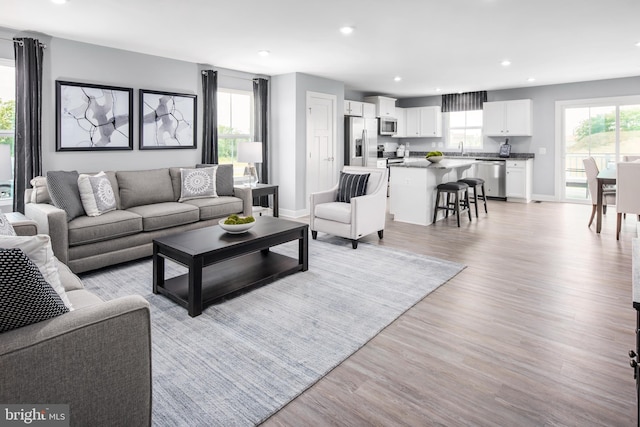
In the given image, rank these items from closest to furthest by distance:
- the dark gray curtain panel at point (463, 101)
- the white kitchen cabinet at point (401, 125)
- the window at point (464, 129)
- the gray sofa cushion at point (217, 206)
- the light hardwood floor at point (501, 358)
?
the light hardwood floor at point (501, 358), the gray sofa cushion at point (217, 206), the dark gray curtain panel at point (463, 101), the window at point (464, 129), the white kitchen cabinet at point (401, 125)

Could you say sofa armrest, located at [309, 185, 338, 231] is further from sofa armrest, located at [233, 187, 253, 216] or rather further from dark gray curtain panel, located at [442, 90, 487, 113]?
dark gray curtain panel, located at [442, 90, 487, 113]

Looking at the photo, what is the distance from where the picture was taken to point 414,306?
10.1 ft

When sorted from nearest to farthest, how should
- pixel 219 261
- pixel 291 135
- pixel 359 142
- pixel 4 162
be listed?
pixel 4 162, pixel 219 261, pixel 291 135, pixel 359 142

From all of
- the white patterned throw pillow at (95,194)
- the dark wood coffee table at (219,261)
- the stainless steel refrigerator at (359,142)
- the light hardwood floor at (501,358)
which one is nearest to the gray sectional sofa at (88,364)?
the light hardwood floor at (501,358)

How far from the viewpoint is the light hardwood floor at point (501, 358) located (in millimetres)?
1828

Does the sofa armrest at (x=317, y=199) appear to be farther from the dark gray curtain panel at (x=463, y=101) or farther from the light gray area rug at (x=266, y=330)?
the dark gray curtain panel at (x=463, y=101)

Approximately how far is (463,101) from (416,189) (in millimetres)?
4371

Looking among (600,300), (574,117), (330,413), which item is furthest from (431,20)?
(574,117)

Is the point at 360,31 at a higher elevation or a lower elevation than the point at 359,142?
higher

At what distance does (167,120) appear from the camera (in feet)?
17.9

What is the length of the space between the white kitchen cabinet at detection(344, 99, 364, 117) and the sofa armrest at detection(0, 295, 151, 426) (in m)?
7.25

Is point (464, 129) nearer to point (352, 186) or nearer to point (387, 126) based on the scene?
point (387, 126)

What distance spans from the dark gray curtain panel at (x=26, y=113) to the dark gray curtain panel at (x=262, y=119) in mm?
3077

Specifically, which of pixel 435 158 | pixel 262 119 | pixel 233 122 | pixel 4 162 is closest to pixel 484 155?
pixel 435 158
